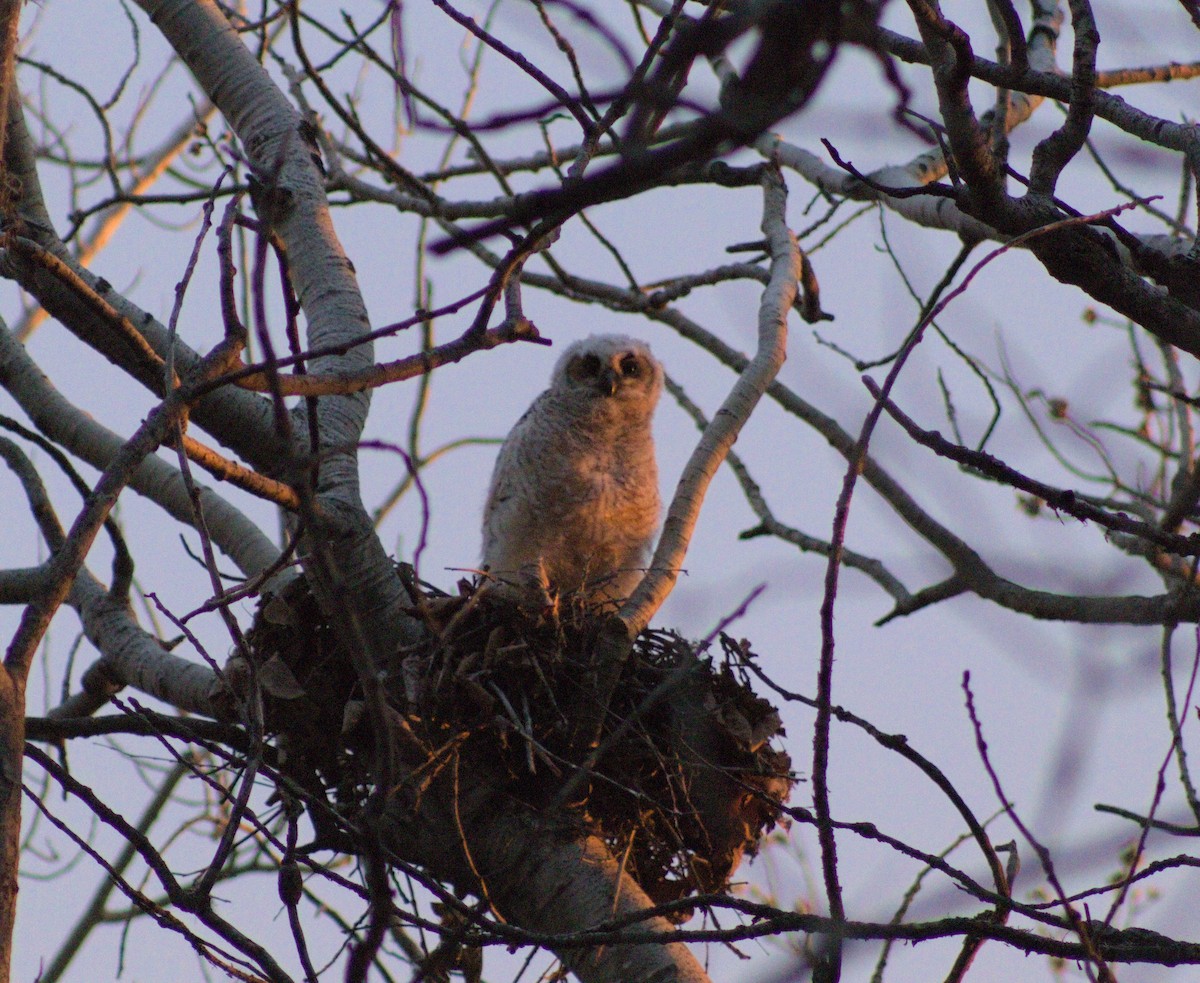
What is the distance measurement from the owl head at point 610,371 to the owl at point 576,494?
2 cm

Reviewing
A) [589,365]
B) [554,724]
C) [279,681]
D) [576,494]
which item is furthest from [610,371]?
[279,681]

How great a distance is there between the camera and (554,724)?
3652 mm

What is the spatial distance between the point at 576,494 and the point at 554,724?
1903mm

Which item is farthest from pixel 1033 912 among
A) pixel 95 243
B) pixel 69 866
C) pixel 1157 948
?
pixel 95 243

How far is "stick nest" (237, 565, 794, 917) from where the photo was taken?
3469mm

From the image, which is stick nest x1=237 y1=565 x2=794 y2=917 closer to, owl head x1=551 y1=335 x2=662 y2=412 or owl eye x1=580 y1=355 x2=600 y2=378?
owl head x1=551 y1=335 x2=662 y2=412

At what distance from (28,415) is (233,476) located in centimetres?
180

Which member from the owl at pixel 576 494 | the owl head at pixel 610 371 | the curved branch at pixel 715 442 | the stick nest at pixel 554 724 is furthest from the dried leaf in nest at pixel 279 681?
the owl head at pixel 610 371

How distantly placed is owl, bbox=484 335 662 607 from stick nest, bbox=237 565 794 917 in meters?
1.13

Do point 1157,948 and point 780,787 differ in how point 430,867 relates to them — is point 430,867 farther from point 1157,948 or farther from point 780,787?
point 1157,948

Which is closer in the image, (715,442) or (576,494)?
(715,442)

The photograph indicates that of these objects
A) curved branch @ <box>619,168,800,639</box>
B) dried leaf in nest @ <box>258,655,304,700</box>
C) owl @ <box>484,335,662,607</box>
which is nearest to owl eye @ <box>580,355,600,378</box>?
owl @ <box>484,335,662,607</box>

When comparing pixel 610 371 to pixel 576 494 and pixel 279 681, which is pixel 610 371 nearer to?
pixel 576 494

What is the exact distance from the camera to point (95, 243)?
8.68m
